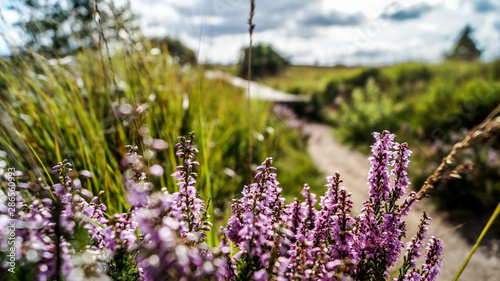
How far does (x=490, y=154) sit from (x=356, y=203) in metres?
2.47

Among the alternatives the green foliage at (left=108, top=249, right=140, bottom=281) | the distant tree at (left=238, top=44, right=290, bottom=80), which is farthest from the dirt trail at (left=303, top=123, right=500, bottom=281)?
the distant tree at (left=238, top=44, right=290, bottom=80)

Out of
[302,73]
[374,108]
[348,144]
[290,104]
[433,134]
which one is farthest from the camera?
[302,73]

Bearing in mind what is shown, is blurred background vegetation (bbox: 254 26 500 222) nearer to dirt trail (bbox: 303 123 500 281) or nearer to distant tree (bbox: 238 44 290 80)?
dirt trail (bbox: 303 123 500 281)

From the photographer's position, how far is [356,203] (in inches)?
184

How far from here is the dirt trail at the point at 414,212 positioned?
3275mm

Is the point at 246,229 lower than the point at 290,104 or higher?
lower

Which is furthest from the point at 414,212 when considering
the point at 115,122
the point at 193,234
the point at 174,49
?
the point at 174,49

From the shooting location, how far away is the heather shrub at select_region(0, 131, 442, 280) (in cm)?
75

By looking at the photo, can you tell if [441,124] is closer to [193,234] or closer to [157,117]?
[157,117]

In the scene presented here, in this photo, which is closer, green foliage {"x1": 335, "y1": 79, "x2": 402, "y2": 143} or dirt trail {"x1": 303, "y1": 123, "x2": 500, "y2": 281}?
dirt trail {"x1": 303, "y1": 123, "x2": 500, "y2": 281}

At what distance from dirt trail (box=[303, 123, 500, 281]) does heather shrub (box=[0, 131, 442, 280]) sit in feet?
1.60

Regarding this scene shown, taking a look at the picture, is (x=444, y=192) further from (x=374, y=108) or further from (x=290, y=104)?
(x=290, y=104)

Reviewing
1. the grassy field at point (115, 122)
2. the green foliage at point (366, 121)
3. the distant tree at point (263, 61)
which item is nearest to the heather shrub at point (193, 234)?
the grassy field at point (115, 122)

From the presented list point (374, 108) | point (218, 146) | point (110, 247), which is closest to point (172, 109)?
point (218, 146)
